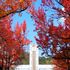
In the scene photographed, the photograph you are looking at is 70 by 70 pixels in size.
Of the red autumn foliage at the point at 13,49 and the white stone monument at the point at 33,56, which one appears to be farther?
the white stone monument at the point at 33,56

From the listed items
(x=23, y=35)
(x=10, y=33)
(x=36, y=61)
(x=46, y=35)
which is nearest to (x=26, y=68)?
(x=36, y=61)

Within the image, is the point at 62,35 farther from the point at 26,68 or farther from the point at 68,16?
the point at 26,68

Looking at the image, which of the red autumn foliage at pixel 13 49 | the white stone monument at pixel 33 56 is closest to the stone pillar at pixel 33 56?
the white stone monument at pixel 33 56

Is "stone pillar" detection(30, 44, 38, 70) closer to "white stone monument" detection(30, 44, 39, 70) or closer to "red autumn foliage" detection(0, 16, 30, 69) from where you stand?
"white stone monument" detection(30, 44, 39, 70)

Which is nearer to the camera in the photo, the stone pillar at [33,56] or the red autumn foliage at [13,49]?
the red autumn foliage at [13,49]

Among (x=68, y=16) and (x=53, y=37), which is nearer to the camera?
(x=68, y=16)

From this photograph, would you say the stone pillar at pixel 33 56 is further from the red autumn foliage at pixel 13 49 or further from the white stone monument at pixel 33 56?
the red autumn foliage at pixel 13 49

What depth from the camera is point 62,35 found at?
1706 centimetres

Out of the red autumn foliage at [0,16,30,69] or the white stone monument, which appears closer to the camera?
the red autumn foliage at [0,16,30,69]

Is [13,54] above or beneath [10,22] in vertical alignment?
beneath

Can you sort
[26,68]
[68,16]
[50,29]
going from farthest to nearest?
[26,68], [50,29], [68,16]

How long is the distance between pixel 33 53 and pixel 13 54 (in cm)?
1370

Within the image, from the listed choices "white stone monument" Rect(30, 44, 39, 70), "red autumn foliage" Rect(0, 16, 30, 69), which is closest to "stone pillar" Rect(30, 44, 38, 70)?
"white stone monument" Rect(30, 44, 39, 70)

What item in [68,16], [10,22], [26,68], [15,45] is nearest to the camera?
[68,16]
